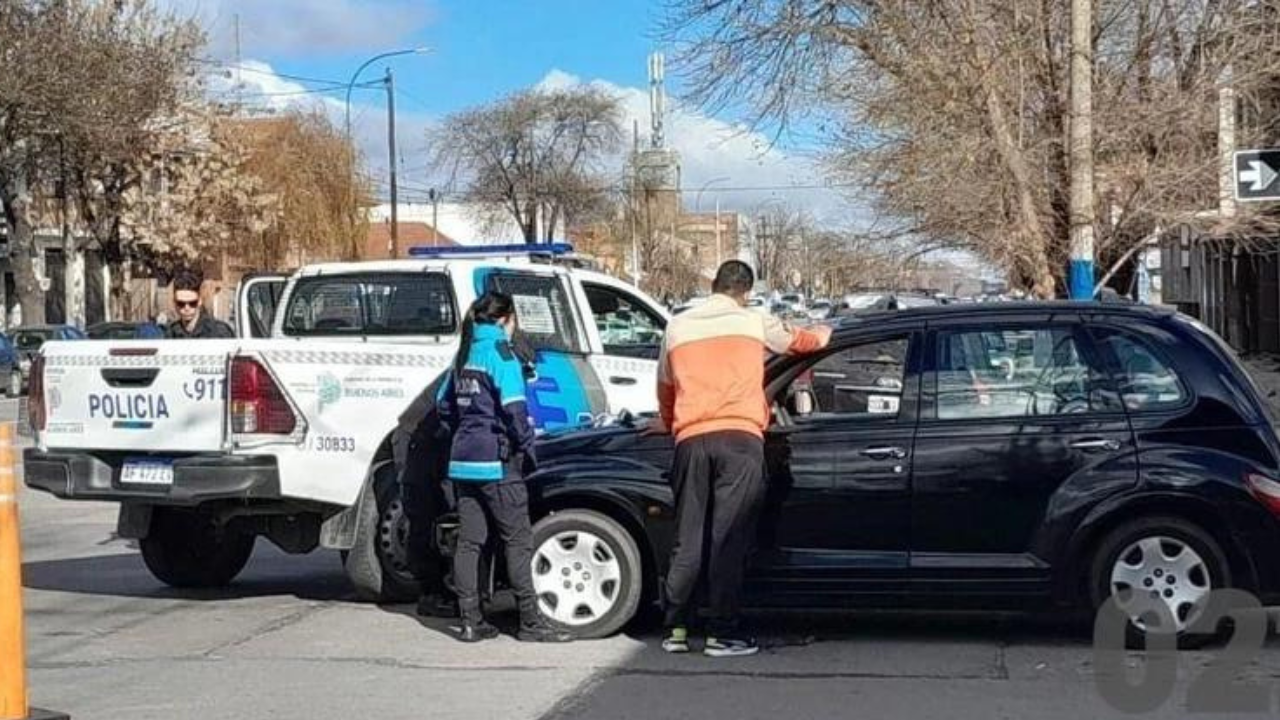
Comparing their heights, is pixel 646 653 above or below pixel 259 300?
below

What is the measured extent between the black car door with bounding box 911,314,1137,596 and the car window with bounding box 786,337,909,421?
202mm

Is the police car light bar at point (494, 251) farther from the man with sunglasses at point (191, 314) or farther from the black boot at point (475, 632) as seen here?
the black boot at point (475, 632)

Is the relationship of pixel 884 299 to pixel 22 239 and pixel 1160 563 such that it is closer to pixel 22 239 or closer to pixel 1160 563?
pixel 1160 563

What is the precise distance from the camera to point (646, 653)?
8.47 m

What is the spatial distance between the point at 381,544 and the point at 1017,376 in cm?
358

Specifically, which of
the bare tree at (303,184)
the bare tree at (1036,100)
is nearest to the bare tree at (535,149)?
the bare tree at (303,184)

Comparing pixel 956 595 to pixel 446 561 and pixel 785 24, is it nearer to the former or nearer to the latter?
pixel 446 561

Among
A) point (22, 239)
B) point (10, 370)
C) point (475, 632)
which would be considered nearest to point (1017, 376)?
point (475, 632)

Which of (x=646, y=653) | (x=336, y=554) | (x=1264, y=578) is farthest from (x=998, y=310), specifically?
(x=336, y=554)

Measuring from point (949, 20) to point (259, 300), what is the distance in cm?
856

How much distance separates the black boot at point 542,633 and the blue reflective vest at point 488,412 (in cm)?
76

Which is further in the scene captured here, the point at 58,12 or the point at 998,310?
the point at 58,12

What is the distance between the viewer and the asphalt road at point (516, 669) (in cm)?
737

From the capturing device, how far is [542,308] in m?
11.6
